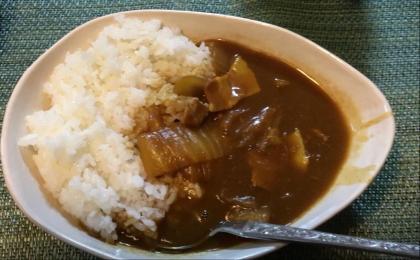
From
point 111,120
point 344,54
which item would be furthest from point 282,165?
point 344,54

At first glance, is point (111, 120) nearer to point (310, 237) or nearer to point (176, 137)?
point (176, 137)

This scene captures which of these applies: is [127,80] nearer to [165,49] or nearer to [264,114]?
[165,49]

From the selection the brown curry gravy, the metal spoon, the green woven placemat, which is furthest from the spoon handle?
the green woven placemat

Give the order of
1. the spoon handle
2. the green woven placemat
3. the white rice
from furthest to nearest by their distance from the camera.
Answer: the green woven placemat → the white rice → the spoon handle

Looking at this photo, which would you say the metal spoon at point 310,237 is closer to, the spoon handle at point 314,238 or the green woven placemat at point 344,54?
the spoon handle at point 314,238

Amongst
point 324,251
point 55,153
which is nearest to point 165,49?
point 55,153

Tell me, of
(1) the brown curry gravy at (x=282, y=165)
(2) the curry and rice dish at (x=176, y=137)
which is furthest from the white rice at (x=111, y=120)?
(1) the brown curry gravy at (x=282, y=165)

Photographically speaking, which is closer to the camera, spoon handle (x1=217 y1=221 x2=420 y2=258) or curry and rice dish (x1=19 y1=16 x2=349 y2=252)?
spoon handle (x1=217 y1=221 x2=420 y2=258)

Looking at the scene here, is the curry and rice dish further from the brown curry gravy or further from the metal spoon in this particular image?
the metal spoon
